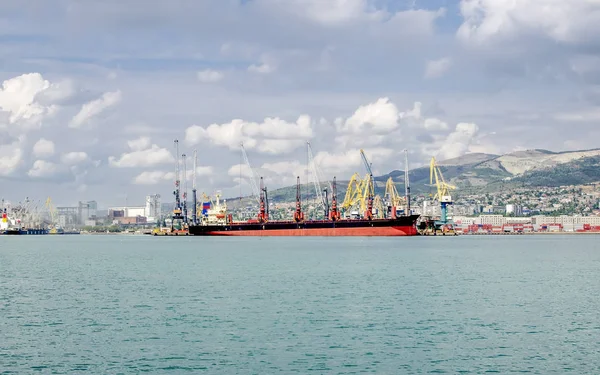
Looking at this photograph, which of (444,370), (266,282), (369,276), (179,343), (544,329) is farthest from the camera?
(369,276)

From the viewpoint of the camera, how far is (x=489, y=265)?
89938mm

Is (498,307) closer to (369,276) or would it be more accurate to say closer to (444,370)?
(444,370)

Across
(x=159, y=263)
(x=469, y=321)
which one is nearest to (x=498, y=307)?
(x=469, y=321)

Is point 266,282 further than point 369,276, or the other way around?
point 369,276

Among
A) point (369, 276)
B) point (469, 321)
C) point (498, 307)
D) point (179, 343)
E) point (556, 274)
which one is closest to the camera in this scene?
point (179, 343)

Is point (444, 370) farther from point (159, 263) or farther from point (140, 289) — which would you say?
point (159, 263)

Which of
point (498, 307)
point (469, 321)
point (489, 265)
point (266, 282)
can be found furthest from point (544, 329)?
point (489, 265)

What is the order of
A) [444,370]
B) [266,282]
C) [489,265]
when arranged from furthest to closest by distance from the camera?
[489,265], [266,282], [444,370]

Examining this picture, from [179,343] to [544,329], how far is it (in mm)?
18449

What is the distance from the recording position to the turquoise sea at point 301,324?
32469mm

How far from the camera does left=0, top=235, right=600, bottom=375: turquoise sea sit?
32.5 meters

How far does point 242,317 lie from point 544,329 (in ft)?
53.4

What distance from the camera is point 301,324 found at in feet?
137

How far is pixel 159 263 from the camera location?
96.6m
